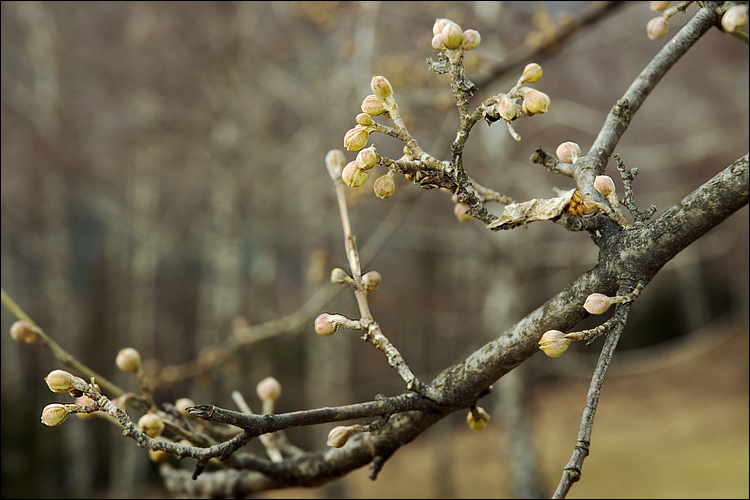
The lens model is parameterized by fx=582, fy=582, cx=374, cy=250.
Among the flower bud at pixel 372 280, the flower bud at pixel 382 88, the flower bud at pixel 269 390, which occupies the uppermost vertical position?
the flower bud at pixel 382 88

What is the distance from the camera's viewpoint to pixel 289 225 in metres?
8.55

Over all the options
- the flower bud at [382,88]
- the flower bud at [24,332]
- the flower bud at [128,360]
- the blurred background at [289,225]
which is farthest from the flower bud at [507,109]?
the blurred background at [289,225]

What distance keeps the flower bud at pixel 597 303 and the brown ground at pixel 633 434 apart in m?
3.96

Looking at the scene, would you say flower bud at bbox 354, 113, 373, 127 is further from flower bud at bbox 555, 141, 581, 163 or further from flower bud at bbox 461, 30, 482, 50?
flower bud at bbox 555, 141, 581, 163

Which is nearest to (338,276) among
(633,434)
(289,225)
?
(289,225)

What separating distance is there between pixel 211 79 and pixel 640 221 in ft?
20.4

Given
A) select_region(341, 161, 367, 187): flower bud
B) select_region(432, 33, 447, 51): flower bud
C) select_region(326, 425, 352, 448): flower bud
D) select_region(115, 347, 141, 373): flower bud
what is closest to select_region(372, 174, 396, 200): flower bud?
select_region(341, 161, 367, 187): flower bud

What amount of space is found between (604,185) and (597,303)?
0.13 meters

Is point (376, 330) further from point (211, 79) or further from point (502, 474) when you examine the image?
point (502, 474)

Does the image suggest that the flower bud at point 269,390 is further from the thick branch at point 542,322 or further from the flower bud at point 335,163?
the flower bud at point 335,163

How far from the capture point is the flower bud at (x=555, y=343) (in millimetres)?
564

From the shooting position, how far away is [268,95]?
7113 millimetres

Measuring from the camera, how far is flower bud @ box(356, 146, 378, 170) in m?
0.58

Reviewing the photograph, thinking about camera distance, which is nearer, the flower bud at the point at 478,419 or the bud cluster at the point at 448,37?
the bud cluster at the point at 448,37
